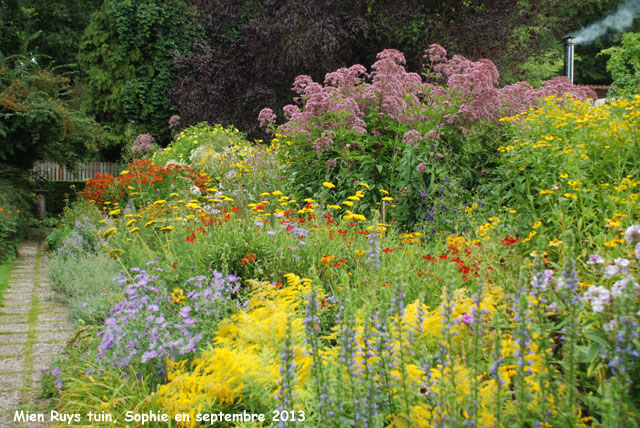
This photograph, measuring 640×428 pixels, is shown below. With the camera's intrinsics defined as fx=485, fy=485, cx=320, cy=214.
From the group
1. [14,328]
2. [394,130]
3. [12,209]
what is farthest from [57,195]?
[394,130]

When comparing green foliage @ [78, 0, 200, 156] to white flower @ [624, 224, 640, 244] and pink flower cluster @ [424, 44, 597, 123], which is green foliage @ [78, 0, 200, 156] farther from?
white flower @ [624, 224, 640, 244]

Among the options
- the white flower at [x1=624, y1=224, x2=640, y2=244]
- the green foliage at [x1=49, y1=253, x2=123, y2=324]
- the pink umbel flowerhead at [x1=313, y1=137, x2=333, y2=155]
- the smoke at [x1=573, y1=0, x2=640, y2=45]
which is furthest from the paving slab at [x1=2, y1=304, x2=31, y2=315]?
the smoke at [x1=573, y1=0, x2=640, y2=45]

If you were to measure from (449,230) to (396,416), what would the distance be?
9.56 ft

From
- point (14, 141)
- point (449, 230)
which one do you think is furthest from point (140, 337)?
point (14, 141)

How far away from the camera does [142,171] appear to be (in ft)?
26.3

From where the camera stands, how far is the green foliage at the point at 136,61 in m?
17.9

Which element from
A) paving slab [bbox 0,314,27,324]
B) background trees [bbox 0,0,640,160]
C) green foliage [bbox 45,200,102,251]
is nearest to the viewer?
paving slab [bbox 0,314,27,324]

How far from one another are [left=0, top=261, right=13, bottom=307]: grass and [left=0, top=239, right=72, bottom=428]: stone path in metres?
0.04

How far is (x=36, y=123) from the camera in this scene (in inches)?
364

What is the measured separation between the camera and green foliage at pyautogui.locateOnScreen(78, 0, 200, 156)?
1792cm

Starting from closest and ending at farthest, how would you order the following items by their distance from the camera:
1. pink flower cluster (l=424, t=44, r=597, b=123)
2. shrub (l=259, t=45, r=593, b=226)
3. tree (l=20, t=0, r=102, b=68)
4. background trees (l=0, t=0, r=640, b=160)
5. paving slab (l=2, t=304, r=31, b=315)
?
paving slab (l=2, t=304, r=31, b=315) → shrub (l=259, t=45, r=593, b=226) → pink flower cluster (l=424, t=44, r=597, b=123) → background trees (l=0, t=0, r=640, b=160) → tree (l=20, t=0, r=102, b=68)

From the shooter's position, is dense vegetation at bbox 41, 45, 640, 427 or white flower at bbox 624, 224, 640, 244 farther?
white flower at bbox 624, 224, 640, 244

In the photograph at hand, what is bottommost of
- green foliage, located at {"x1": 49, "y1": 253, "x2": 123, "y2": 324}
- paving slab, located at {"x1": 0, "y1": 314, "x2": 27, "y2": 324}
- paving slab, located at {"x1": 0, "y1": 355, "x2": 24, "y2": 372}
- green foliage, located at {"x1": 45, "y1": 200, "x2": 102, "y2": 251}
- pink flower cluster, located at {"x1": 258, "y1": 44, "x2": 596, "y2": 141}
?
paving slab, located at {"x1": 0, "y1": 355, "x2": 24, "y2": 372}

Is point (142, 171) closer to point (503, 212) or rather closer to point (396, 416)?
point (503, 212)
